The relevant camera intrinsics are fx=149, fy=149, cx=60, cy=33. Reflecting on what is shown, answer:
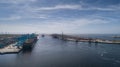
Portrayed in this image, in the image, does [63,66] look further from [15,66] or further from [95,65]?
[15,66]

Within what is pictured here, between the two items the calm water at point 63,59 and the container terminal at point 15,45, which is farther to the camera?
the container terminal at point 15,45

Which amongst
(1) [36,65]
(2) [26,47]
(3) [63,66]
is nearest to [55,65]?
(3) [63,66]

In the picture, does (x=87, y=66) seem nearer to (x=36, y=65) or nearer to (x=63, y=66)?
(x=63, y=66)

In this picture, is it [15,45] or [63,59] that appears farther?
[15,45]

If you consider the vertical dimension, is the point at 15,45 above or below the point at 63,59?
above

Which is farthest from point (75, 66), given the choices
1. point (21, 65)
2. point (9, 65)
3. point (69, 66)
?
point (9, 65)

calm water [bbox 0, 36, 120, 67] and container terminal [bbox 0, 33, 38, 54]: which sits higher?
container terminal [bbox 0, 33, 38, 54]

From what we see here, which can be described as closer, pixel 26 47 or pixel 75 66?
pixel 75 66

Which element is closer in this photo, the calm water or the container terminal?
the calm water

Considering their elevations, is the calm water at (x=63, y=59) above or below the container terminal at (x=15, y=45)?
below
